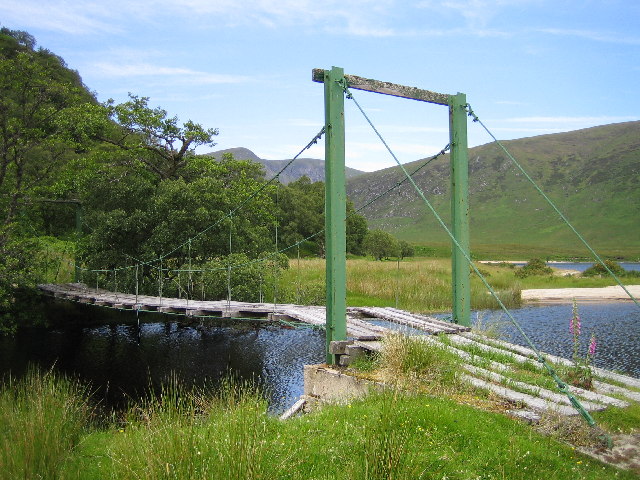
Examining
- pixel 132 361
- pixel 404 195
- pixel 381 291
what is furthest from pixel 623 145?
pixel 132 361

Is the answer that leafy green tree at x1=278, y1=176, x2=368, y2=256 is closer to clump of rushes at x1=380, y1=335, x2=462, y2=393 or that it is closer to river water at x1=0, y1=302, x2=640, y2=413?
river water at x1=0, y1=302, x2=640, y2=413

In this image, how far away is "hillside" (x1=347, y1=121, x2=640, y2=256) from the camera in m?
79.2

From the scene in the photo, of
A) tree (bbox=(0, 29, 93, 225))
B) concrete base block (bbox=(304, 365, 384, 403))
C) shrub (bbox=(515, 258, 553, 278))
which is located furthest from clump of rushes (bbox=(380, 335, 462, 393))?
shrub (bbox=(515, 258, 553, 278))

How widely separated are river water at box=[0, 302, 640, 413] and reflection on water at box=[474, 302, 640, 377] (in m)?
0.02

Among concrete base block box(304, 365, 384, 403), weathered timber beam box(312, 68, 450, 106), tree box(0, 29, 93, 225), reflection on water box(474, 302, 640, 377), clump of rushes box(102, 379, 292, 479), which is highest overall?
tree box(0, 29, 93, 225)

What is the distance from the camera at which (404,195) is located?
11150cm

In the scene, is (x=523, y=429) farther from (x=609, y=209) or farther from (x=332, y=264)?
(x=609, y=209)

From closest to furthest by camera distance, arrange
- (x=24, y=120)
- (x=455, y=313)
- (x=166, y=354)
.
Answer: (x=455, y=313) < (x=166, y=354) < (x=24, y=120)

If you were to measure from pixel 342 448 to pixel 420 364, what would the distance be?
4.52ft

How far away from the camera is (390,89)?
228 inches

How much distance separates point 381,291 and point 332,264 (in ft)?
34.2

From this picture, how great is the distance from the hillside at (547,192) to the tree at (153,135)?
56.1 meters

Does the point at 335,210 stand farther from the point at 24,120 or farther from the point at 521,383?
the point at 24,120

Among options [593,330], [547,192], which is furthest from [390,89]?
[547,192]
